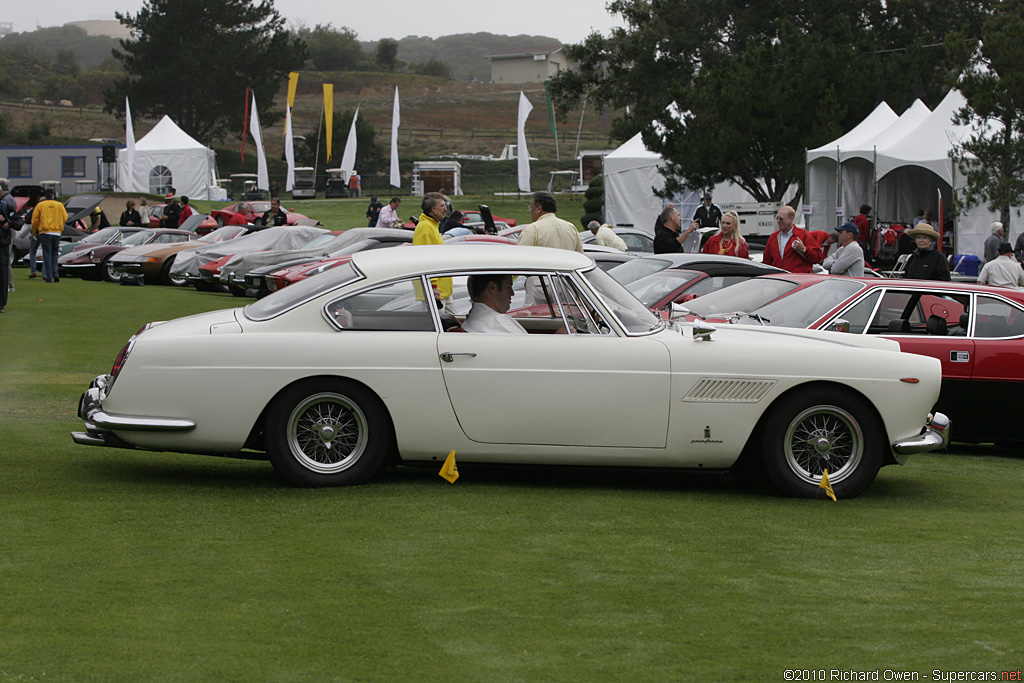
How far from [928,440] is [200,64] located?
254 feet

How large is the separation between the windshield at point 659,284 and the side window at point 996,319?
133 inches

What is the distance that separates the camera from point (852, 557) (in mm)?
5191

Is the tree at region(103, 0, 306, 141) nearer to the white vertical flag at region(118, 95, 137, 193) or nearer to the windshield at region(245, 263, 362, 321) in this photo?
the white vertical flag at region(118, 95, 137, 193)

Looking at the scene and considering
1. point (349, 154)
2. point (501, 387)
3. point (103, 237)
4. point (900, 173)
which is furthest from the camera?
point (349, 154)

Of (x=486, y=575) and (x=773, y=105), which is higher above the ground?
(x=773, y=105)

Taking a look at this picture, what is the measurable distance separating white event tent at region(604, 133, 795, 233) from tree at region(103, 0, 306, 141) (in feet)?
154

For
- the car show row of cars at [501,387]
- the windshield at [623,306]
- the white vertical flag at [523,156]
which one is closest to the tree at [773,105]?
the white vertical flag at [523,156]

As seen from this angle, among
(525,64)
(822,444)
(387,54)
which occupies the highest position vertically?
(387,54)

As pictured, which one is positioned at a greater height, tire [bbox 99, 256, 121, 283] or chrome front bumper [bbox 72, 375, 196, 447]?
tire [bbox 99, 256, 121, 283]

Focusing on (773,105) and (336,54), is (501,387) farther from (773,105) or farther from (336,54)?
(336,54)

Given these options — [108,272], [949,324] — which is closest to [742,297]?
[949,324]

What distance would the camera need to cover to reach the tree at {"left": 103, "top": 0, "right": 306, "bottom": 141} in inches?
3068

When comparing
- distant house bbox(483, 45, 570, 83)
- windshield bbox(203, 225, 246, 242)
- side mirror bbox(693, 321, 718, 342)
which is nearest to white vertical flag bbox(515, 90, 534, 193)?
windshield bbox(203, 225, 246, 242)

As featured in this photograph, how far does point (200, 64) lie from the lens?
255ft
